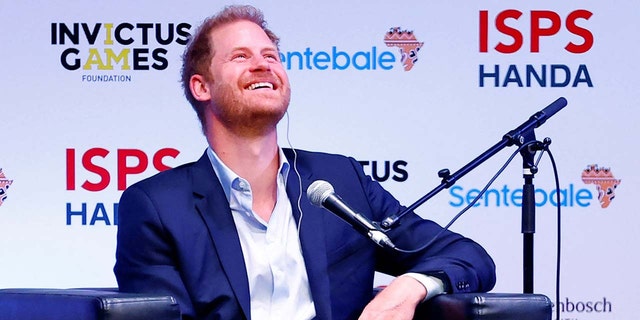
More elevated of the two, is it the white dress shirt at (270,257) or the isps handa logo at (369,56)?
the isps handa logo at (369,56)

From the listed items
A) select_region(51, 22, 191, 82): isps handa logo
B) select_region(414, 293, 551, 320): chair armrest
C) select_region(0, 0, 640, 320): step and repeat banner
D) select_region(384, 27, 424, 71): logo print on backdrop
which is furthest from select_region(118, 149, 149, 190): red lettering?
select_region(414, 293, 551, 320): chair armrest

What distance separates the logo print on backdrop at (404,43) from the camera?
4078 millimetres

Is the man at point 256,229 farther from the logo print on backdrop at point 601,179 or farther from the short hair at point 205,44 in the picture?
the logo print on backdrop at point 601,179

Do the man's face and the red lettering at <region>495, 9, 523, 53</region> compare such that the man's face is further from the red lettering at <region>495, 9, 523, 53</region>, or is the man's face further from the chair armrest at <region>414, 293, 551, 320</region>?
the red lettering at <region>495, 9, 523, 53</region>

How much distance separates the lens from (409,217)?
114 inches

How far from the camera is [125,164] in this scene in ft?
13.3

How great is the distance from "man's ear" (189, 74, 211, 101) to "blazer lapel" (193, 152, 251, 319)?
8.3 inches

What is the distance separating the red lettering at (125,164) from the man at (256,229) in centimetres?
112

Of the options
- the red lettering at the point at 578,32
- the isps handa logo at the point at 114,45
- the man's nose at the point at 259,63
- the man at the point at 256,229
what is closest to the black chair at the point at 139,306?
the man at the point at 256,229

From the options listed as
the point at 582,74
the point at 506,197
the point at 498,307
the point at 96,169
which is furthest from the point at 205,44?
the point at 582,74

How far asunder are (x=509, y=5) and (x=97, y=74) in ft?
5.34

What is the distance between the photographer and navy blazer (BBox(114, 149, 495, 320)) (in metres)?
2.63

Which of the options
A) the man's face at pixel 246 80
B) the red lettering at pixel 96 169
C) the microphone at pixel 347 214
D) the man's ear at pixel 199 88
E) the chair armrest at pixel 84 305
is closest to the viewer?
the chair armrest at pixel 84 305

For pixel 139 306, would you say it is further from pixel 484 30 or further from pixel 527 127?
pixel 484 30
